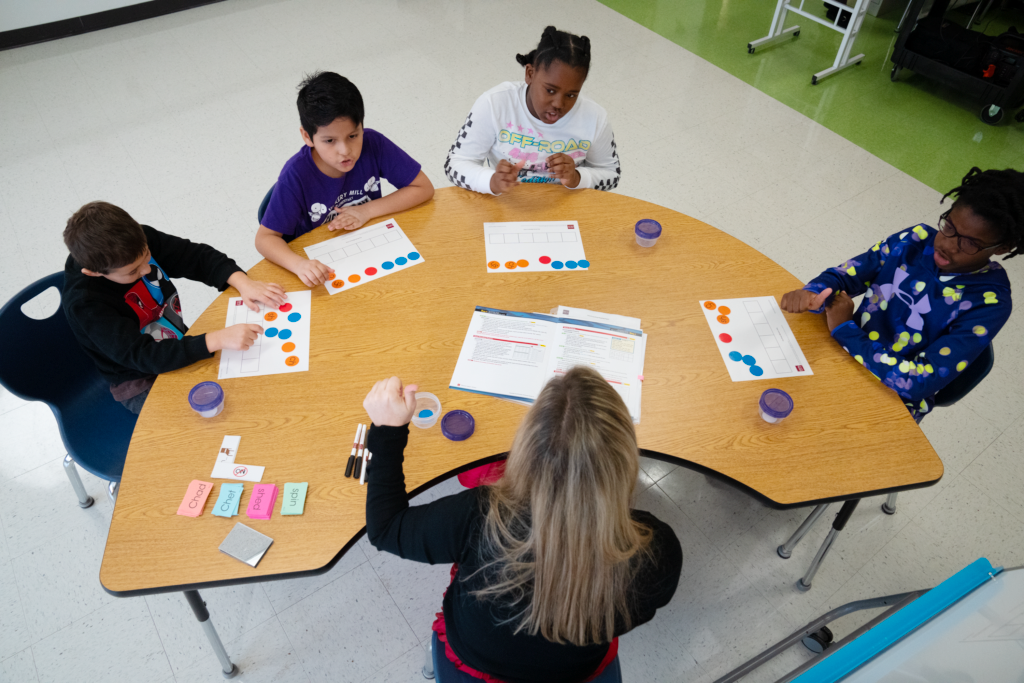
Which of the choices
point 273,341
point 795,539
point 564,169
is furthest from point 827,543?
point 273,341

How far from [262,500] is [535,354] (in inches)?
27.2

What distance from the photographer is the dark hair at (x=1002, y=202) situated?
1.41 m

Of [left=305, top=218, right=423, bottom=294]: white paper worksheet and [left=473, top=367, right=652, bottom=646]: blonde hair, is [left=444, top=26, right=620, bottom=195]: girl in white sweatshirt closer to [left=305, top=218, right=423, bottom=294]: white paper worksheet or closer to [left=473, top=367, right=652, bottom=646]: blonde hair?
[left=305, top=218, right=423, bottom=294]: white paper worksheet

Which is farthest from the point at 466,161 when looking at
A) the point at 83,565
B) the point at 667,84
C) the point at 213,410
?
the point at 667,84

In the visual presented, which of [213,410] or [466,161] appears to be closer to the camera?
[213,410]

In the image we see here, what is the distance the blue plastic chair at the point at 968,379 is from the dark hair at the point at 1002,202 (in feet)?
0.89

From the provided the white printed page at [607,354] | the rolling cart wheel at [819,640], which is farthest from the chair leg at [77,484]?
the rolling cart wheel at [819,640]

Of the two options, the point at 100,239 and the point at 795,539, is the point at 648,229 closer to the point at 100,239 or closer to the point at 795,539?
the point at 795,539

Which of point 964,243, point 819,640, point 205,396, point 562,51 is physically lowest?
point 819,640

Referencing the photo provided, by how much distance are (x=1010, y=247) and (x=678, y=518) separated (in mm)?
1171

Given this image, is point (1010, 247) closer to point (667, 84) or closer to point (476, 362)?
point (476, 362)

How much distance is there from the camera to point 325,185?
186cm

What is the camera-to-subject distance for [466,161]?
2.04 meters

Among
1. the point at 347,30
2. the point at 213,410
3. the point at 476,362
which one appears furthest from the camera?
the point at 347,30
